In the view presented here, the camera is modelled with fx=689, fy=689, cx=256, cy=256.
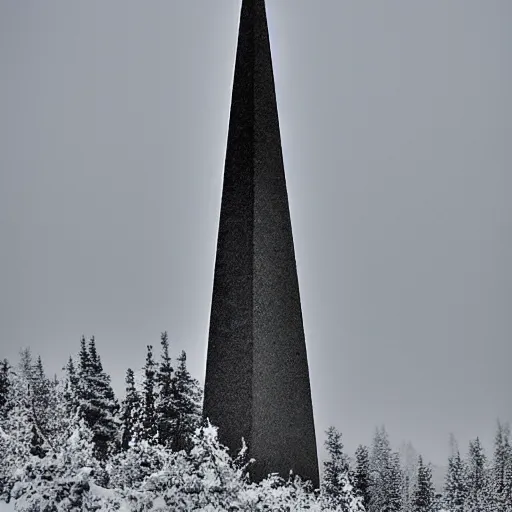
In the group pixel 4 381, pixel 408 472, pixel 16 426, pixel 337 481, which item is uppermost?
pixel 4 381

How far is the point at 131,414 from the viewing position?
222 inches

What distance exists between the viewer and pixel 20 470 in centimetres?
372

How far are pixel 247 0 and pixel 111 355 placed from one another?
12.3ft

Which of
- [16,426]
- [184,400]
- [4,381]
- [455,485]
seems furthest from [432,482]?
[4,381]

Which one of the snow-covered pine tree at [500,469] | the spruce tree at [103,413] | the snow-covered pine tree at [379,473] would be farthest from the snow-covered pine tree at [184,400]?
the snow-covered pine tree at [500,469]

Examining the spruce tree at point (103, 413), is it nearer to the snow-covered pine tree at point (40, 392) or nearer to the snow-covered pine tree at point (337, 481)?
the snow-covered pine tree at point (40, 392)

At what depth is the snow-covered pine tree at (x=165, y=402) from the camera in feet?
17.9

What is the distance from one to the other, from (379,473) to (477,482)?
33.6 inches

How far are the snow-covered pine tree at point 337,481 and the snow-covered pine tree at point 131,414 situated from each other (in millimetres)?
1567

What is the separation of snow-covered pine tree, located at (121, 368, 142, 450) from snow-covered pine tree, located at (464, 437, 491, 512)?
2.75 m

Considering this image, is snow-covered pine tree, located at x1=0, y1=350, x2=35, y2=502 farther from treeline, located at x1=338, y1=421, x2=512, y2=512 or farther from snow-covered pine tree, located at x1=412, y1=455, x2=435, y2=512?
snow-covered pine tree, located at x1=412, y1=455, x2=435, y2=512

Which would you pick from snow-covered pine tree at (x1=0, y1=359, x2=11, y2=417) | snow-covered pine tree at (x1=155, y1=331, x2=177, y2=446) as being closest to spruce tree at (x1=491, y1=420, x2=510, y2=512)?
snow-covered pine tree at (x1=155, y1=331, x2=177, y2=446)

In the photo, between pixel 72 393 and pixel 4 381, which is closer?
pixel 72 393

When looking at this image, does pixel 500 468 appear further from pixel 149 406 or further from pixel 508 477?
pixel 149 406
